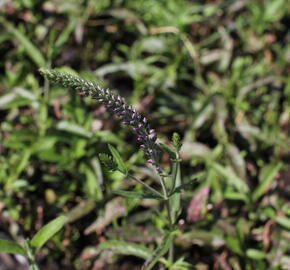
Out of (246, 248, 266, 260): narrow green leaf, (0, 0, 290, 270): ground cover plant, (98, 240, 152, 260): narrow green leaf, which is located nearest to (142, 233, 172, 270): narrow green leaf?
(0, 0, 290, 270): ground cover plant

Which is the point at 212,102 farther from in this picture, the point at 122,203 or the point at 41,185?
the point at 41,185

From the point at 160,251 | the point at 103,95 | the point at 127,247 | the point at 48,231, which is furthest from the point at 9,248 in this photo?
the point at 103,95

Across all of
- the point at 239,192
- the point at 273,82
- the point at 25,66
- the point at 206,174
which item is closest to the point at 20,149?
the point at 25,66

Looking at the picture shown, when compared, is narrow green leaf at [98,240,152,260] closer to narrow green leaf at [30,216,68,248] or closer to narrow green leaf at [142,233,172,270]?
narrow green leaf at [142,233,172,270]

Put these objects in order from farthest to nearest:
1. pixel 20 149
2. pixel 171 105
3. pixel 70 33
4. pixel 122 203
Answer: pixel 70 33
pixel 171 105
pixel 20 149
pixel 122 203

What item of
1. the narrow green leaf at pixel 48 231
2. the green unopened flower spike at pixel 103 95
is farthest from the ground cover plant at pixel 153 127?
the green unopened flower spike at pixel 103 95

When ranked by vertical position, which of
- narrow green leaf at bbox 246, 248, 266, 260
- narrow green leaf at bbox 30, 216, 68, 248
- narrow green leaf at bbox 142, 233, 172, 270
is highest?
narrow green leaf at bbox 30, 216, 68, 248

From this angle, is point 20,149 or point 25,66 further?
point 25,66

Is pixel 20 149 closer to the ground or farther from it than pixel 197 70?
closer to the ground
